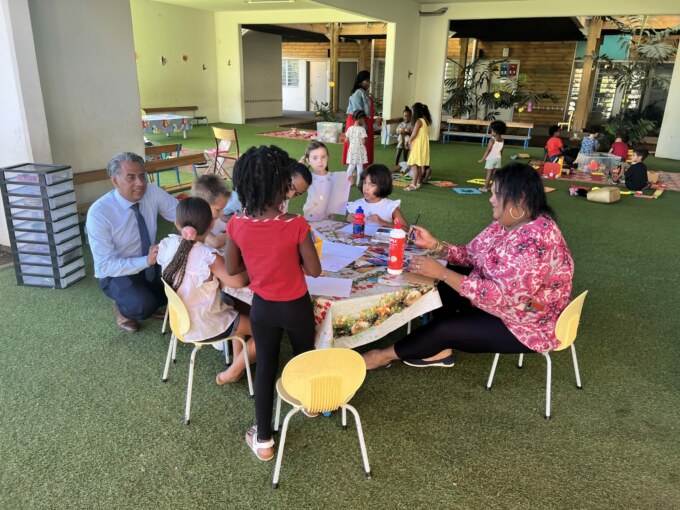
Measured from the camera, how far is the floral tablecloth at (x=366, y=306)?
7.53 ft

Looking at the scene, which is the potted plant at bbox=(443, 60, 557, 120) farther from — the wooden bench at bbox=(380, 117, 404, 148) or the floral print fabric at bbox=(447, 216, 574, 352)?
the floral print fabric at bbox=(447, 216, 574, 352)

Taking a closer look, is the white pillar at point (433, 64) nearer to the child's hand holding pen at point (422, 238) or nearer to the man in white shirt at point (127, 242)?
the man in white shirt at point (127, 242)

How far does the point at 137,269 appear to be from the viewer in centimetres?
315

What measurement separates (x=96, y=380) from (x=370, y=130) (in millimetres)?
6732

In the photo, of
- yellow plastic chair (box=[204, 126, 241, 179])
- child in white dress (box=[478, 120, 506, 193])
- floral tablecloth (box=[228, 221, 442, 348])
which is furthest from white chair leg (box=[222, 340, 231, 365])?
child in white dress (box=[478, 120, 506, 193])

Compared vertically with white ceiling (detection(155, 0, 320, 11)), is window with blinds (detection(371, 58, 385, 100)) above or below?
below

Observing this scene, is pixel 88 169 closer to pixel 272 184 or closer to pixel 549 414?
pixel 272 184

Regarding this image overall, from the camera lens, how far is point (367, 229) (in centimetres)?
329

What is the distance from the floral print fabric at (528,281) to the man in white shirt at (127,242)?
1893 mm

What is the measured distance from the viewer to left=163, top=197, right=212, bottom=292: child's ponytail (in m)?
2.46

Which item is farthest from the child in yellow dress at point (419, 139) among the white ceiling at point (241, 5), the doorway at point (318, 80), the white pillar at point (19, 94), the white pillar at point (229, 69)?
the doorway at point (318, 80)

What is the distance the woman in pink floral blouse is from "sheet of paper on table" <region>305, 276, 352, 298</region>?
363 mm

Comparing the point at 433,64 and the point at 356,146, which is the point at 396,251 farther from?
the point at 433,64

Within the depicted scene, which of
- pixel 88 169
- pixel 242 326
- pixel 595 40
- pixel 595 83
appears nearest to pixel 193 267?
pixel 242 326
